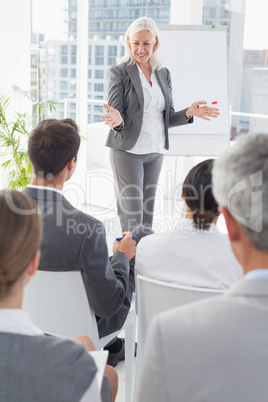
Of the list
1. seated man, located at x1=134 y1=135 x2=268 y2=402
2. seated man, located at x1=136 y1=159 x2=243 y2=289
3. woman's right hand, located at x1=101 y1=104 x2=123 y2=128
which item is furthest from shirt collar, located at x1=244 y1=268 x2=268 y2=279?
woman's right hand, located at x1=101 y1=104 x2=123 y2=128

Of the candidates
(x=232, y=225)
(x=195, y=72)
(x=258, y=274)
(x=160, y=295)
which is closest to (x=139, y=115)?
(x=195, y=72)

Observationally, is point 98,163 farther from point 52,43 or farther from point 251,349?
point 251,349

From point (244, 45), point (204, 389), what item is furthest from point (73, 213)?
point (244, 45)

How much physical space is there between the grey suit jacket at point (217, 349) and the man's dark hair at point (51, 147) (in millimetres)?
1090

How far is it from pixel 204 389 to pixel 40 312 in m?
1.03

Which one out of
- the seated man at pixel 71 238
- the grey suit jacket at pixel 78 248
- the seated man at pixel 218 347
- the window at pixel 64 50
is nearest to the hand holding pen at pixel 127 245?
the seated man at pixel 71 238

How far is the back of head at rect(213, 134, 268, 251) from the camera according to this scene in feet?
3.06

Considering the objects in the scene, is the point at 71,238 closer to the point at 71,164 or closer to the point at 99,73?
the point at 71,164

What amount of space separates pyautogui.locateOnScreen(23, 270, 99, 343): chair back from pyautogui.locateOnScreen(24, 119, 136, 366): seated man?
3 centimetres

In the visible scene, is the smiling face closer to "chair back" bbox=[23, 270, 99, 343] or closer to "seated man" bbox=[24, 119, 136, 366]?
"seated man" bbox=[24, 119, 136, 366]

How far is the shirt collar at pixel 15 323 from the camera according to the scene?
1.01 m

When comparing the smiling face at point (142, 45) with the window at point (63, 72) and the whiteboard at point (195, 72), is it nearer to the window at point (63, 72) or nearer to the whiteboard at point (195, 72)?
the whiteboard at point (195, 72)

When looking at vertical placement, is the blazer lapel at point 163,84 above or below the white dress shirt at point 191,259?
above

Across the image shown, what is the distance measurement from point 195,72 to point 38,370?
11.8ft
